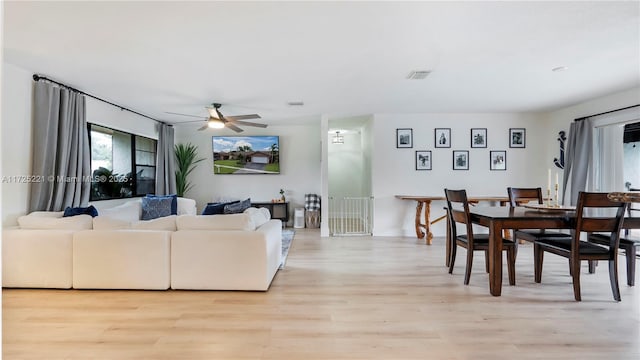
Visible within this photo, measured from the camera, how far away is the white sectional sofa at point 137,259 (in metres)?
3.23

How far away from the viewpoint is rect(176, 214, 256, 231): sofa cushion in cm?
331

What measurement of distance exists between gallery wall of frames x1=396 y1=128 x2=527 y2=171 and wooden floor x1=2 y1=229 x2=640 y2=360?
284 cm

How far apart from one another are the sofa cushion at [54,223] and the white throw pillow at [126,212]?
1.00 meters

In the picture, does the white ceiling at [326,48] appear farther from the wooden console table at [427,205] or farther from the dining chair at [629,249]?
the dining chair at [629,249]

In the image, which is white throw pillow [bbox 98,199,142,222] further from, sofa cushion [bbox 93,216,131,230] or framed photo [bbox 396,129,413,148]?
Result: framed photo [bbox 396,129,413,148]

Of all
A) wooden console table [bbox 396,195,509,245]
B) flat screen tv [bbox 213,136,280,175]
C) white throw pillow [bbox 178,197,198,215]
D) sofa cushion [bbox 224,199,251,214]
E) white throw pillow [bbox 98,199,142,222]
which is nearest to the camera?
sofa cushion [bbox 224,199,251,214]

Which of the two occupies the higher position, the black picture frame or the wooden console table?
the black picture frame

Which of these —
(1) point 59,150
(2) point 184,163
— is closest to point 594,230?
(1) point 59,150

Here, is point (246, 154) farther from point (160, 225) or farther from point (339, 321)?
point (339, 321)

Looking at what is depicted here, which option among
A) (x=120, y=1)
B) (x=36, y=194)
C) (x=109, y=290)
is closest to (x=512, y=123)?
(x=120, y=1)

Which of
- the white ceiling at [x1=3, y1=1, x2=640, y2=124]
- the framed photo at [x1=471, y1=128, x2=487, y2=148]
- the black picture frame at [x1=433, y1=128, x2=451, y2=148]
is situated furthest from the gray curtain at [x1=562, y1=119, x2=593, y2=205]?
the black picture frame at [x1=433, y1=128, x2=451, y2=148]

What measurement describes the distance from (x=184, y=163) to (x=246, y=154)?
1.34 m

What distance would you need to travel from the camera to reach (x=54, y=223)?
3334 millimetres

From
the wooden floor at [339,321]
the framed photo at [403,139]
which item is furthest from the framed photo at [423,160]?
the wooden floor at [339,321]
